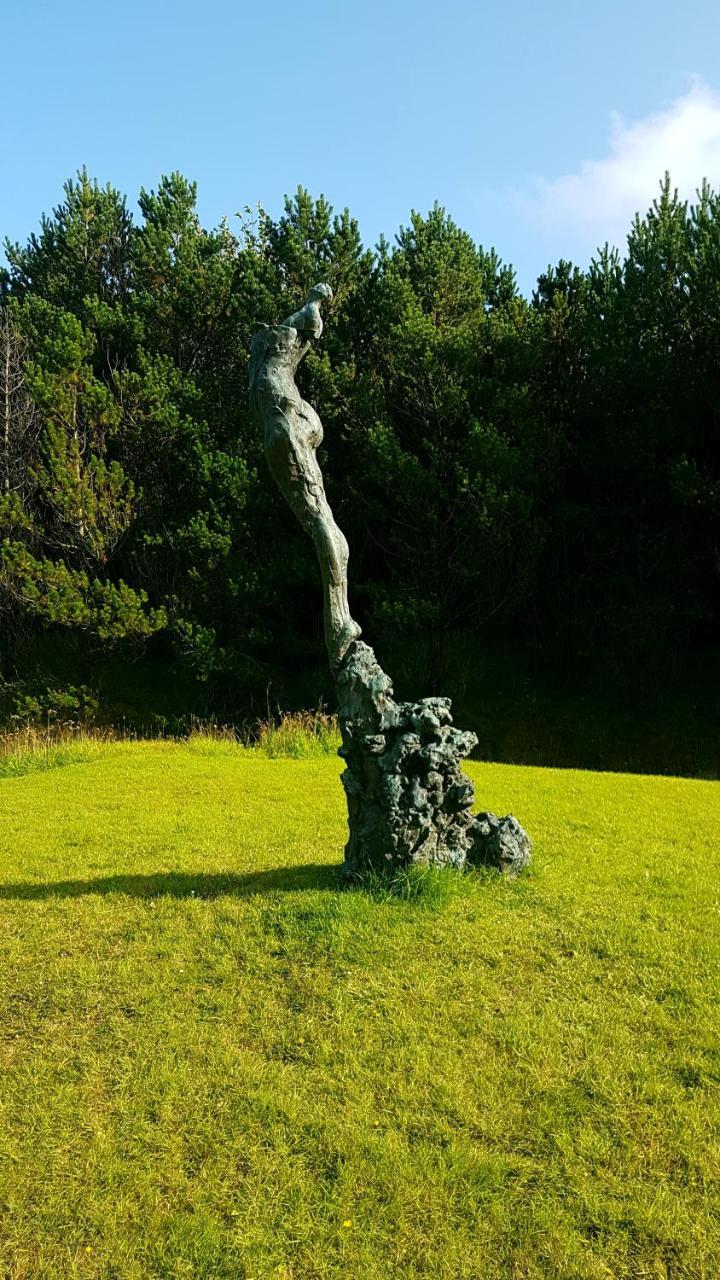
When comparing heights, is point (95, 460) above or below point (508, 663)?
above

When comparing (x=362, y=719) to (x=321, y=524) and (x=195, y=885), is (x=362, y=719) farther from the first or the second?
(x=195, y=885)

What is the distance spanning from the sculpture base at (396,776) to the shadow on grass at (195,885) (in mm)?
489

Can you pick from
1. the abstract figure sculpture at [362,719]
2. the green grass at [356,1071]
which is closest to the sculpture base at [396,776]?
the abstract figure sculpture at [362,719]

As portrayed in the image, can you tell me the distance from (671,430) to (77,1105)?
15081mm

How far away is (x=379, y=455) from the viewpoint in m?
15.0

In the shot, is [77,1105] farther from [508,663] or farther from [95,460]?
[508,663]

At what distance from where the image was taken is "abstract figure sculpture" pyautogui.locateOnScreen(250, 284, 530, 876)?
16.3 feet

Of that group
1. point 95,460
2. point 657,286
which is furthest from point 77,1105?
point 657,286

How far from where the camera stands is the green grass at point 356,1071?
262 centimetres

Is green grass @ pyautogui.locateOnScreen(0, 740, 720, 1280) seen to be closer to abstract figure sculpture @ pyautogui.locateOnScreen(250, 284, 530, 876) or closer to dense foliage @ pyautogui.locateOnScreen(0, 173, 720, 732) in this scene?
abstract figure sculpture @ pyautogui.locateOnScreen(250, 284, 530, 876)

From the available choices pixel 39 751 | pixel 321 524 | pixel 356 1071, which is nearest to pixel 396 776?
pixel 321 524

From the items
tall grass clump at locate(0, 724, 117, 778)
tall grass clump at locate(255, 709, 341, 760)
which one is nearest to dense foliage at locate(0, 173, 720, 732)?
tall grass clump at locate(0, 724, 117, 778)

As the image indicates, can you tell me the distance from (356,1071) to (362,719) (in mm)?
2197

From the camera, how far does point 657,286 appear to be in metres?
15.4
